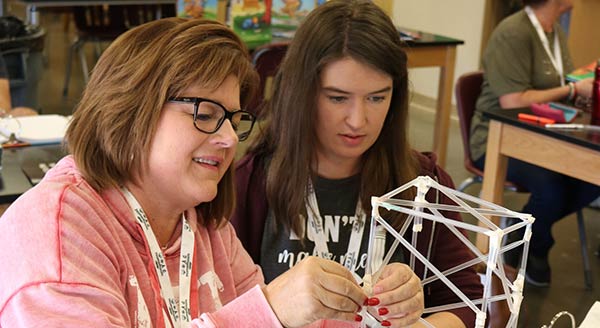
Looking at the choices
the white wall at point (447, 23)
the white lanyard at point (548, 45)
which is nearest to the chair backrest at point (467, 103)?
the white lanyard at point (548, 45)

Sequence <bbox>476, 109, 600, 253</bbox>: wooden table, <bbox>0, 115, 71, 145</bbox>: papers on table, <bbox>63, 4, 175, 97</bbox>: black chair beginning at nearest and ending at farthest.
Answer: <bbox>0, 115, 71, 145</bbox>: papers on table, <bbox>476, 109, 600, 253</bbox>: wooden table, <bbox>63, 4, 175, 97</bbox>: black chair

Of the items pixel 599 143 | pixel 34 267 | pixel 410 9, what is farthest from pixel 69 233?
pixel 410 9

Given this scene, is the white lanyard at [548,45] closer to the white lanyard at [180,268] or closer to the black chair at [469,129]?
the black chair at [469,129]

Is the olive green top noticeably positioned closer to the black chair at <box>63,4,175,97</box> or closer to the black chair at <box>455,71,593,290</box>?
the black chair at <box>455,71,593,290</box>

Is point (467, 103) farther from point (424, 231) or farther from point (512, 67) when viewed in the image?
point (424, 231)

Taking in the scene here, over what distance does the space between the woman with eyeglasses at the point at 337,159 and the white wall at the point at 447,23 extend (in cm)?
379

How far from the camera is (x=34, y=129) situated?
2.42 meters

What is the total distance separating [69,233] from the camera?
98 centimetres

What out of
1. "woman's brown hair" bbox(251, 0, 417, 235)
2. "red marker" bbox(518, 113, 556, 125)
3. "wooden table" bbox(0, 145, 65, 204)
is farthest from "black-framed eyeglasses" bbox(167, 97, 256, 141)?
"red marker" bbox(518, 113, 556, 125)

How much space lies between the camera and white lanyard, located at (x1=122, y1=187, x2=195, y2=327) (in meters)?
1.12

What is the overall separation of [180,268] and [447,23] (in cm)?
469

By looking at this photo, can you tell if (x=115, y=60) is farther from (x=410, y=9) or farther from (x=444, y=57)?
(x=410, y=9)

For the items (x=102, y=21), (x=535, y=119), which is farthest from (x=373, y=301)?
(x=102, y=21)

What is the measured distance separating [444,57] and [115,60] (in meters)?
3.34
